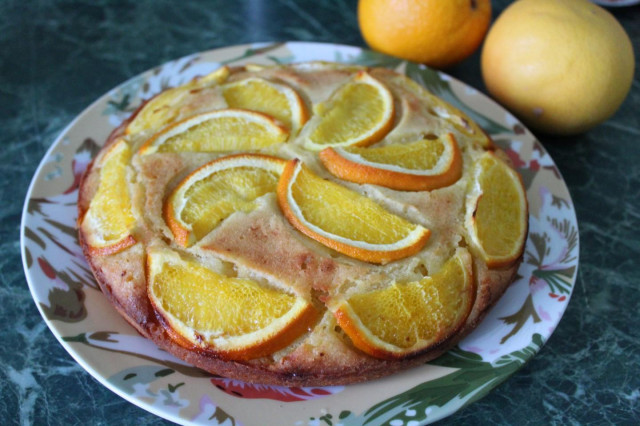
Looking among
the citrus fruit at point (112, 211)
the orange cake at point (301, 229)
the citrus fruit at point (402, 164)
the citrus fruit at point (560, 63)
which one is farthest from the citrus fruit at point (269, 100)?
the citrus fruit at point (560, 63)

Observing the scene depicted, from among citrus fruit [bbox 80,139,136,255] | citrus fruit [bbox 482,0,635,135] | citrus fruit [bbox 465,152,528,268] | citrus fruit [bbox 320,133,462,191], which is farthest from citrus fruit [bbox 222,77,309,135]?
citrus fruit [bbox 482,0,635,135]

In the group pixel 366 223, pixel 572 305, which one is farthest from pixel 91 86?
pixel 572 305

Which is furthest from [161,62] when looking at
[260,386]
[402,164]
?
[260,386]

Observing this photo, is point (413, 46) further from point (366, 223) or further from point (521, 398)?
point (521, 398)

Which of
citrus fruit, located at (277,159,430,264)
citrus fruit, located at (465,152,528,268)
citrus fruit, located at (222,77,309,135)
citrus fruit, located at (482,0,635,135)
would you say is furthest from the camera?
citrus fruit, located at (482,0,635,135)

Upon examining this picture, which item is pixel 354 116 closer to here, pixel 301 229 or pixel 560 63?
pixel 301 229

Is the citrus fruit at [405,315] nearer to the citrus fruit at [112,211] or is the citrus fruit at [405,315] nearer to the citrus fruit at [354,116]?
the citrus fruit at [354,116]

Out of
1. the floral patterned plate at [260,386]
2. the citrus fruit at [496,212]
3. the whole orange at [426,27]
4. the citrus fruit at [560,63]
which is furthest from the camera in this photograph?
the whole orange at [426,27]

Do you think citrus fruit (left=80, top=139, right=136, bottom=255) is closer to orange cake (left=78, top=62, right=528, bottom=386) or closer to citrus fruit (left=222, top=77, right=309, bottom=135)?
orange cake (left=78, top=62, right=528, bottom=386)
